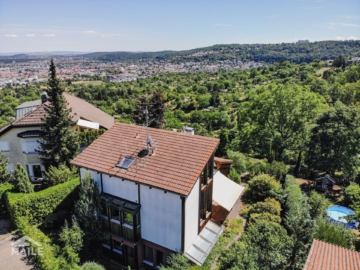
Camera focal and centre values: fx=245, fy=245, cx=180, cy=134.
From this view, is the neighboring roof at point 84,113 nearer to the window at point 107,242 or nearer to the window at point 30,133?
the window at point 30,133

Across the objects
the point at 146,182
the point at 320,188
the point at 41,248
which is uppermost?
the point at 146,182

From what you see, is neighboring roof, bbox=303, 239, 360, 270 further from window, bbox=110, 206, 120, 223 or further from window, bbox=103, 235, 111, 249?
window, bbox=103, 235, 111, 249

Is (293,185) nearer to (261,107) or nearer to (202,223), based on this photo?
(202,223)

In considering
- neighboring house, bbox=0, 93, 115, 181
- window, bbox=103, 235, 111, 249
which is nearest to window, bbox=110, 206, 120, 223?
window, bbox=103, 235, 111, 249

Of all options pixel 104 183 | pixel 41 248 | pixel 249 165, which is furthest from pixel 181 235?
pixel 249 165

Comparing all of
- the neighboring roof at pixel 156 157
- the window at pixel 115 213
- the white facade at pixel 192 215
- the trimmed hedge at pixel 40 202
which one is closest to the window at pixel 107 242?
the window at pixel 115 213

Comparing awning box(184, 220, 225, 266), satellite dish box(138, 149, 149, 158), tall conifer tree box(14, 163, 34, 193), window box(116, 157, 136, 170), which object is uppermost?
satellite dish box(138, 149, 149, 158)
